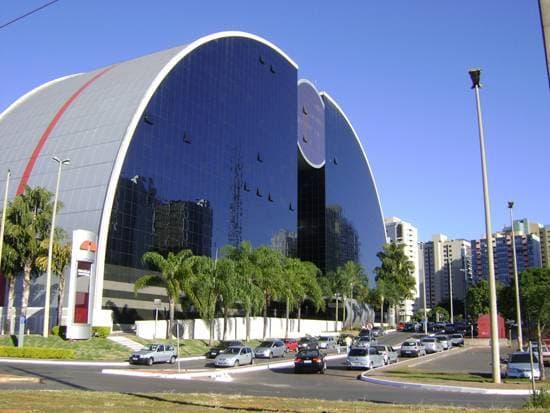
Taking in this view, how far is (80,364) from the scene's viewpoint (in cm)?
4019

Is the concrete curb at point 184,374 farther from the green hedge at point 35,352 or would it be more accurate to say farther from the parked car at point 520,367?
the parked car at point 520,367

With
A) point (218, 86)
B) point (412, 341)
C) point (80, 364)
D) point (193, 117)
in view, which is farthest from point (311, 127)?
point (80, 364)

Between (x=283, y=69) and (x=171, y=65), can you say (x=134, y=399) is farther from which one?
(x=283, y=69)

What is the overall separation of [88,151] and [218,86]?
23185mm

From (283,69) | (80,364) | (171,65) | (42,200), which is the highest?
(283,69)

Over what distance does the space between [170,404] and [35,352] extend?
94.2ft

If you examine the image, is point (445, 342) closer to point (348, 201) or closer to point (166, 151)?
point (166, 151)

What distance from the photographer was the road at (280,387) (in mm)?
21516

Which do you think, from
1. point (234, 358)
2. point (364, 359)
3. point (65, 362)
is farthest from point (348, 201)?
point (65, 362)

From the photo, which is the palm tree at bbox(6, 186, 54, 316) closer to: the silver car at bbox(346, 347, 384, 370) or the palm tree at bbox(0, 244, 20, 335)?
the palm tree at bbox(0, 244, 20, 335)

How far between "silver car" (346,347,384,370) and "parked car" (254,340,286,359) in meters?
11.4

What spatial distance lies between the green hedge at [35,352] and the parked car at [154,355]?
567 centimetres

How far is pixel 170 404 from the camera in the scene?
1723 cm

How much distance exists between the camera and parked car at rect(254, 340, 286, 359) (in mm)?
49062
